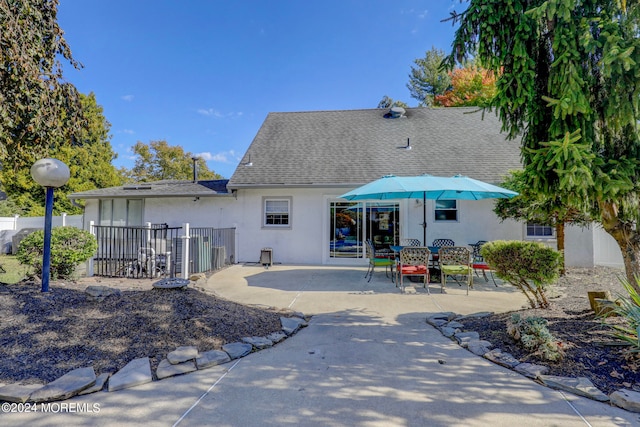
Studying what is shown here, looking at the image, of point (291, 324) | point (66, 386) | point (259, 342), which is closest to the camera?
point (66, 386)

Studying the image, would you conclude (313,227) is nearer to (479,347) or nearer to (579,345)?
(479,347)

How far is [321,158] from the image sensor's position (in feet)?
38.9

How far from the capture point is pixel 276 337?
3.93m

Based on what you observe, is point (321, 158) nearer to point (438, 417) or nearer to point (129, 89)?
point (438, 417)

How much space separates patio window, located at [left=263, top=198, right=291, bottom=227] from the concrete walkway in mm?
6925

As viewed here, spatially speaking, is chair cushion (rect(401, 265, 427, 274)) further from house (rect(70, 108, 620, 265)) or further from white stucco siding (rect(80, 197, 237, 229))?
white stucco siding (rect(80, 197, 237, 229))

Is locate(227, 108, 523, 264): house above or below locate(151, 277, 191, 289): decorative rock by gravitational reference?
above

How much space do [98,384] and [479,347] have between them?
4017mm

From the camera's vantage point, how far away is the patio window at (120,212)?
40.0 ft

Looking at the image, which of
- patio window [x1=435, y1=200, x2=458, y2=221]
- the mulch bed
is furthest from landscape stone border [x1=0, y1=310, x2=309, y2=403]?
patio window [x1=435, y1=200, x2=458, y2=221]

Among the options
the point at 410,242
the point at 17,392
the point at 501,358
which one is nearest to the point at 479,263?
the point at 410,242

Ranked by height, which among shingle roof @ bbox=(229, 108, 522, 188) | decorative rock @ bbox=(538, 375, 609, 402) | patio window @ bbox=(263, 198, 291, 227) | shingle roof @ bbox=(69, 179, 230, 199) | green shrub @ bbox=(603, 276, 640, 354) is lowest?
decorative rock @ bbox=(538, 375, 609, 402)

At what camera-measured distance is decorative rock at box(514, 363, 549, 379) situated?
2.93 metres

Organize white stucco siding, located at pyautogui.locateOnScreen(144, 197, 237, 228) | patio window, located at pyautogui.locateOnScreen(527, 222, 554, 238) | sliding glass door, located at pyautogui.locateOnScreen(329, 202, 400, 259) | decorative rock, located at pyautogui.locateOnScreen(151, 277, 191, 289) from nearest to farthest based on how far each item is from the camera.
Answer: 1. decorative rock, located at pyautogui.locateOnScreen(151, 277, 191, 289)
2. patio window, located at pyautogui.locateOnScreen(527, 222, 554, 238)
3. sliding glass door, located at pyautogui.locateOnScreen(329, 202, 400, 259)
4. white stucco siding, located at pyautogui.locateOnScreen(144, 197, 237, 228)
